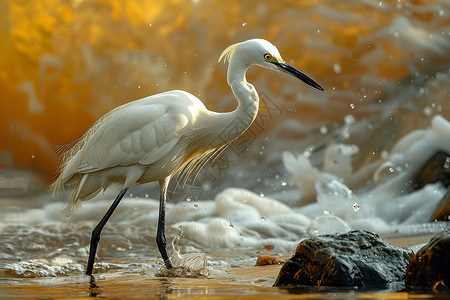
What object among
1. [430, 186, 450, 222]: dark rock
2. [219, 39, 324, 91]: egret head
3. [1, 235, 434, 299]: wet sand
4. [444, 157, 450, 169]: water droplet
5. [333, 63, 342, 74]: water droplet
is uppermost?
[333, 63, 342, 74]: water droplet

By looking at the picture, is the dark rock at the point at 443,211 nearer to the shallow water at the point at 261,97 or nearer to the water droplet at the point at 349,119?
the shallow water at the point at 261,97

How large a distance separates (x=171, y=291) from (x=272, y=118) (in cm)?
636

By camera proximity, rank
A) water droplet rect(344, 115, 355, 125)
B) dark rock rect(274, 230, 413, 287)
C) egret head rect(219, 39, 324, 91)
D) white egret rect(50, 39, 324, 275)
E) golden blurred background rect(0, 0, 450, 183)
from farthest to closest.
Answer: water droplet rect(344, 115, 355, 125) → golden blurred background rect(0, 0, 450, 183) → white egret rect(50, 39, 324, 275) → egret head rect(219, 39, 324, 91) → dark rock rect(274, 230, 413, 287)

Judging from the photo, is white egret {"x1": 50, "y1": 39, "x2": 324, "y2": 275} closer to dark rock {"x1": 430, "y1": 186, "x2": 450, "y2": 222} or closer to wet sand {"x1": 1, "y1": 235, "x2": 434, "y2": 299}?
wet sand {"x1": 1, "y1": 235, "x2": 434, "y2": 299}

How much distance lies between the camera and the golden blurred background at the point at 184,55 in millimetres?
8703

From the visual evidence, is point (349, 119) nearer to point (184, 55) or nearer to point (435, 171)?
point (435, 171)

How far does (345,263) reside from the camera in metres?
2.94

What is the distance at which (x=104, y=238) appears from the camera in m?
6.19

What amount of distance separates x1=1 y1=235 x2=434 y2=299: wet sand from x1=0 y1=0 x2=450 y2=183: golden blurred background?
5.24 metres

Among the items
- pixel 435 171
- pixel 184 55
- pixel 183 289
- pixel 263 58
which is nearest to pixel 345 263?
pixel 183 289

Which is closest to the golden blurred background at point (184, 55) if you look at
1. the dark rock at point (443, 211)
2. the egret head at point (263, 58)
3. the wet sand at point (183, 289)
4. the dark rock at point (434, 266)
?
the dark rock at point (443, 211)

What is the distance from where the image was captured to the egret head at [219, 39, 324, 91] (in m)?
3.81

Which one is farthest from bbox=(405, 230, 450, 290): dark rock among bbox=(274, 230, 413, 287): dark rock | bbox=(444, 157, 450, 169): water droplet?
bbox=(444, 157, 450, 169): water droplet

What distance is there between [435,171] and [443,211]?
143cm
